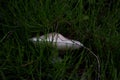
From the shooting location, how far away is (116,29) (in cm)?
162

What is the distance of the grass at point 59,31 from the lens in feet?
4.31

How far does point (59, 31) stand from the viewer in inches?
60.9

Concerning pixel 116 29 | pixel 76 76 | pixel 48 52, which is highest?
pixel 116 29

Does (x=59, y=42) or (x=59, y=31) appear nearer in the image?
(x=59, y=42)


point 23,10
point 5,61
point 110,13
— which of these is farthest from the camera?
point 110,13

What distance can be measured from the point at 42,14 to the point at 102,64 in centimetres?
42

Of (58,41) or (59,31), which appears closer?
(58,41)

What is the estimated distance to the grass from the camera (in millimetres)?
1312

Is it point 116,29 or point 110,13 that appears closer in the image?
point 116,29

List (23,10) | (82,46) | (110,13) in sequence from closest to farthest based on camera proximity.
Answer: (82,46)
(23,10)
(110,13)

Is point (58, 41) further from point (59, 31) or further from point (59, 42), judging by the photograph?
point (59, 31)

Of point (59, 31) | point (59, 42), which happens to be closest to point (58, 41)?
point (59, 42)

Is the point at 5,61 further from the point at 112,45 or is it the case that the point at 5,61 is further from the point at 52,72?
the point at 112,45

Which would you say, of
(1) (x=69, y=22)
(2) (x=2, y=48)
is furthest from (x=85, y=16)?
(2) (x=2, y=48)
